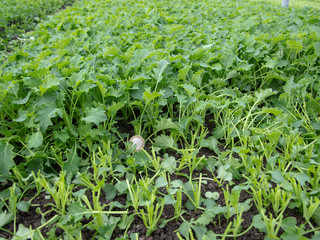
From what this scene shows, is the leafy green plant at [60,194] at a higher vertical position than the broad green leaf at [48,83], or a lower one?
lower

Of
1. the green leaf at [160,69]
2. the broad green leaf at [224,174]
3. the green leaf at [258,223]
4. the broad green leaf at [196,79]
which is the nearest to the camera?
the green leaf at [258,223]

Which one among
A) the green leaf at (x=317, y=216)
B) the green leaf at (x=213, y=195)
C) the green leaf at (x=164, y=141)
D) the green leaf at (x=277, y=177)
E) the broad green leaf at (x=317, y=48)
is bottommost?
the green leaf at (x=317, y=216)

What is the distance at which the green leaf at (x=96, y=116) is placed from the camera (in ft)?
6.22

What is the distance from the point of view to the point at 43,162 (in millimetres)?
1941

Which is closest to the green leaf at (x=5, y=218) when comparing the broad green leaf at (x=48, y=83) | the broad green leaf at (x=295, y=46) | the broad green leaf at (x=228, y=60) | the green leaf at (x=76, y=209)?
the green leaf at (x=76, y=209)

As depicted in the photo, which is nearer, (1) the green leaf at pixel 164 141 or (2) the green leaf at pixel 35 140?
(2) the green leaf at pixel 35 140

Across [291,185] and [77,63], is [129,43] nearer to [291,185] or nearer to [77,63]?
[77,63]

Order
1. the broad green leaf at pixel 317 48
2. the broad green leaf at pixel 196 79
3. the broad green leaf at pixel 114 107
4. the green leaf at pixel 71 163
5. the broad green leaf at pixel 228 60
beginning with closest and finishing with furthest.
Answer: the green leaf at pixel 71 163 < the broad green leaf at pixel 114 107 < the broad green leaf at pixel 196 79 < the broad green leaf at pixel 228 60 < the broad green leaf at pixel 317 48

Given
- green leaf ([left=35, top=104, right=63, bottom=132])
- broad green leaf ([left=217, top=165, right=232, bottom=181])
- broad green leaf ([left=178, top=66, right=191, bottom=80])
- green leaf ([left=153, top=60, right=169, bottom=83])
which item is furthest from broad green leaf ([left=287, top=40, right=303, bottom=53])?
green leaf ([left=35, top=104, right=63, bottom=132])

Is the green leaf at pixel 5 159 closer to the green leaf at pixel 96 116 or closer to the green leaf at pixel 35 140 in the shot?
the green leaf at pixel 35 140

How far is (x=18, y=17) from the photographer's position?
20.7 feet

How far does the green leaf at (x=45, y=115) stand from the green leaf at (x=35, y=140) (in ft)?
0.23

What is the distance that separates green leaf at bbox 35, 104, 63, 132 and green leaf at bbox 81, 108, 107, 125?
19cm

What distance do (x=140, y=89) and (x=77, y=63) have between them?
27.0 inches
